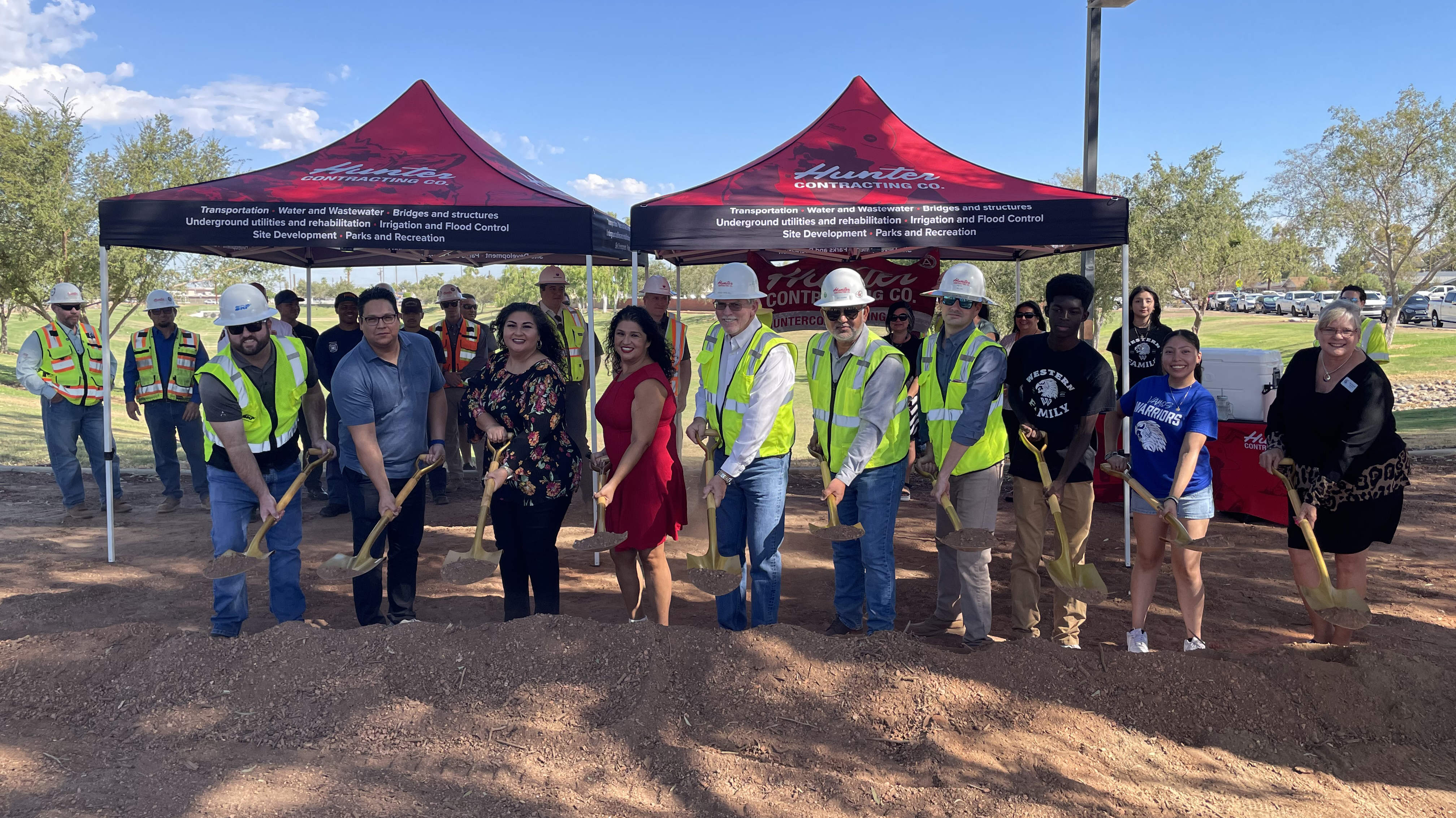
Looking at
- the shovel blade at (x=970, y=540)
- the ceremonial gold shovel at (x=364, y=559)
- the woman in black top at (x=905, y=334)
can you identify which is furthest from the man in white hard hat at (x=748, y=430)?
the woman in black top at (x=905, y=334)

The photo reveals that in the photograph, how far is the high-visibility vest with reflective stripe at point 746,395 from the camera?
3922 millimetres

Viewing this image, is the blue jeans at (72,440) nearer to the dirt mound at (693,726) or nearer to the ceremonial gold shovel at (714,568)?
the dirt mound at (693,726)

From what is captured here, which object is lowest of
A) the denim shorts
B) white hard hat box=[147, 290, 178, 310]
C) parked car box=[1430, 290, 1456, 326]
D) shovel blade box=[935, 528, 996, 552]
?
shovel blade box=[935, 528, 996, 552]

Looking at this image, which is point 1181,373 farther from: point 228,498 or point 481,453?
point 481,453

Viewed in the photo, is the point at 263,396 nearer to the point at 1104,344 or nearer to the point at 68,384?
the point at 68,384

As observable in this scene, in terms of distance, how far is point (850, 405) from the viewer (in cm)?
406

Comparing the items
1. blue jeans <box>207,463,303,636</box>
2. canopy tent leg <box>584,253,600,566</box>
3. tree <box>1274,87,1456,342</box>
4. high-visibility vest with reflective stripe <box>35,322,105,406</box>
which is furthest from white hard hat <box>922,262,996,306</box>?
tree <box>1274,87,1456,342</box>

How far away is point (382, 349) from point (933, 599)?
3398 millimetres

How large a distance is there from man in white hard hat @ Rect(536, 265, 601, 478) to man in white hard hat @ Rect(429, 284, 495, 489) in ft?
3.69

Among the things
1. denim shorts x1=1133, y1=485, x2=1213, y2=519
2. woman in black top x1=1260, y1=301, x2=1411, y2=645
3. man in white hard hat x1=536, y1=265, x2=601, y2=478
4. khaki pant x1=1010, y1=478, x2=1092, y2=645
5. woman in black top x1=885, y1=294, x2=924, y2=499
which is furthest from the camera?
man in white hard hat x1=536, y1=265, x2=601, y2=478

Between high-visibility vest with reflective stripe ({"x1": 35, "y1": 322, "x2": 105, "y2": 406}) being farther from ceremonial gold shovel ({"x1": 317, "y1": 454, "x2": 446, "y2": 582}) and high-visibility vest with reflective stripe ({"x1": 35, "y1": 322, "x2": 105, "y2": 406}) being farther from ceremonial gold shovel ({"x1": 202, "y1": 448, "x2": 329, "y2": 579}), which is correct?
ceremonial gold shovel ({"x1": 317, "y1": 454, "x2": 446, "y2": 582})

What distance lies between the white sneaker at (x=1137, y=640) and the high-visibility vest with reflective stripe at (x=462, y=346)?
608cm

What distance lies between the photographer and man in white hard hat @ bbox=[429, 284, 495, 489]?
816 cm

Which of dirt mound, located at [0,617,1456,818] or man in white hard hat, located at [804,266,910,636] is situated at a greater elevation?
man in white hard hat, located at [804,266,910,636]
